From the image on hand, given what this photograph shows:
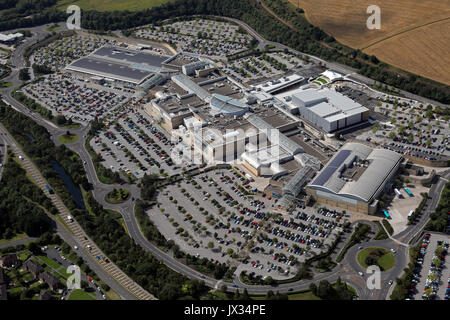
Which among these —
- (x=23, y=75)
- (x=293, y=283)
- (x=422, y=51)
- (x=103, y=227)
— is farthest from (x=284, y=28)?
(x=293, y=283)

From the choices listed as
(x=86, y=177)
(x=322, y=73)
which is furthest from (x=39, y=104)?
(x=322, y=73)

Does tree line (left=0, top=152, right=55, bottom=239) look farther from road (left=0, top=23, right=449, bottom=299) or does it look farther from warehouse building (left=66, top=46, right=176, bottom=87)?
warehouse building (left=66, top=46, right=176, bottom=87)

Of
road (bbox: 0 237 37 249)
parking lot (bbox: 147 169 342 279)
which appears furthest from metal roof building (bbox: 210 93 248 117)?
road (bbox: 0 237 37 249)

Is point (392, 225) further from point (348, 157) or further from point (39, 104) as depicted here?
point (39, 104)

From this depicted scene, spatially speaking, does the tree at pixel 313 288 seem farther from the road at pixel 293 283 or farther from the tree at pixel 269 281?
the tree at pixel 269 281

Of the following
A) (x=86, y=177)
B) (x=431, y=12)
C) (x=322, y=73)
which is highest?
(x=431, y=12)

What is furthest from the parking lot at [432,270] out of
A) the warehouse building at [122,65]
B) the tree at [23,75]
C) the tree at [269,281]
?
the tree at [23,75]

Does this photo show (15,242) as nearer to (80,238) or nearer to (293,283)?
(80,238)
